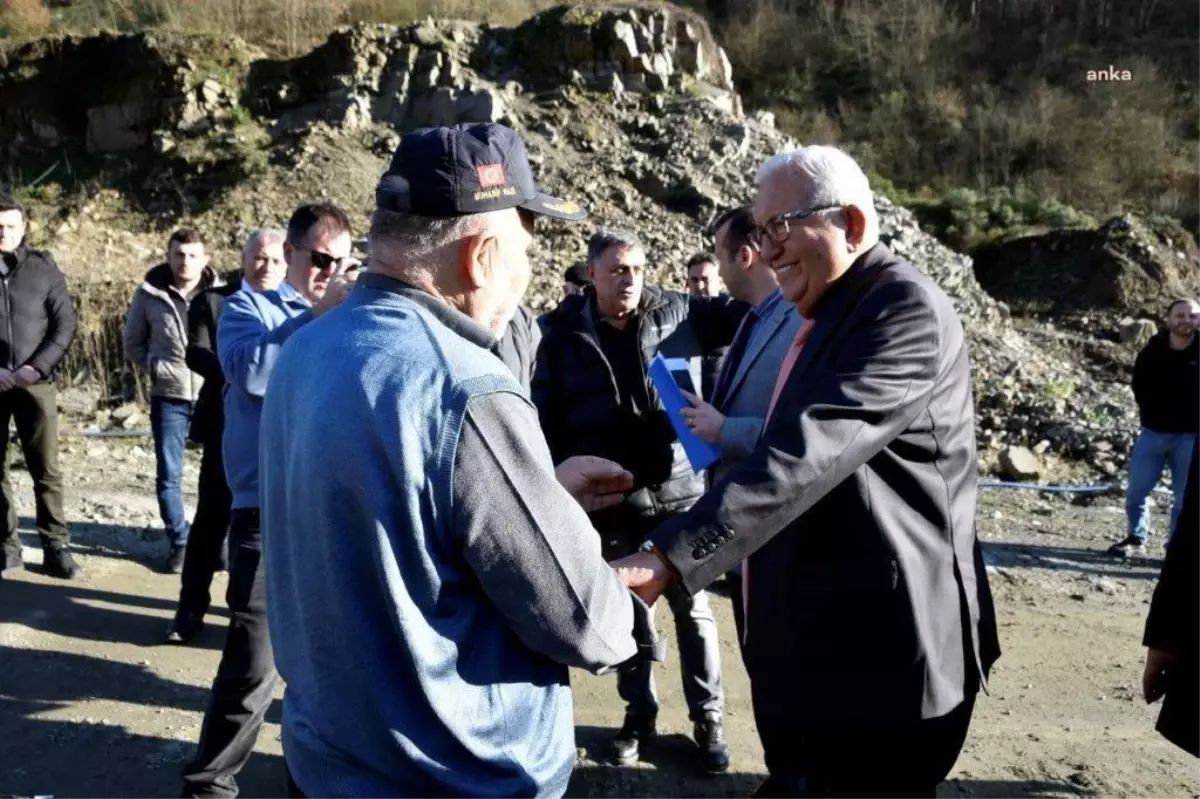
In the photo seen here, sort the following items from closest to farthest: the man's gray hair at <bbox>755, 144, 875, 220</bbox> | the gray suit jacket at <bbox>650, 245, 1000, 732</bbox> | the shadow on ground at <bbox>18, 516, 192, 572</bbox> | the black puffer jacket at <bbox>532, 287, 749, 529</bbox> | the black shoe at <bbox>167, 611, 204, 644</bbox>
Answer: the gray suit jacket at <bbox>650, 245, 1000, 732</bbox>
the man's gray hair at <bbox>755, 144, 875, 220</bbox>
the black puffer jacket at <bbox>532, 287, 749, 529</bbox>
the black shoe at <bbox>167, 611, 204, 644</bbox>
the shadow on ground at <bbox>18, 516, 192, 572</bbox>

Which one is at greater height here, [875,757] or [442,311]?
[442,311]

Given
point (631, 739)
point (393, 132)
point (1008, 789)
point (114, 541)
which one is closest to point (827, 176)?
point (631, 739)

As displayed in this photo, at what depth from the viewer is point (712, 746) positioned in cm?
421

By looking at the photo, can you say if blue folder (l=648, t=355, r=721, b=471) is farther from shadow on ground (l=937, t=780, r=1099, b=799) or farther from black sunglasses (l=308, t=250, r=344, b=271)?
shadow on ground (l=937, t=780, r=1099, b=799)

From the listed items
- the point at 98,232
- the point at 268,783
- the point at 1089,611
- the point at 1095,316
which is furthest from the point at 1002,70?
the point at 268,783

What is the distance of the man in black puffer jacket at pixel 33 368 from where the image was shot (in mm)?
5836

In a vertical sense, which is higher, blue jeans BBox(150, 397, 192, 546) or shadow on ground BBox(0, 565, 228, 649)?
blue jeans BBox(150, 397, 192, 546)

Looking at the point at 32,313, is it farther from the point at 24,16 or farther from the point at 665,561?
the point at 24,16

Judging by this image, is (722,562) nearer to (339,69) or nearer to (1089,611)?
(1089,611)

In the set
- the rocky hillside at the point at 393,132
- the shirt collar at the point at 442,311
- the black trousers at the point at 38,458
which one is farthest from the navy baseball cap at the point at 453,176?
the rocky hillside at the point at 393,132

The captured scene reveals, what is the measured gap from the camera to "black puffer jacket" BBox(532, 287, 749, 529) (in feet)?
14.2

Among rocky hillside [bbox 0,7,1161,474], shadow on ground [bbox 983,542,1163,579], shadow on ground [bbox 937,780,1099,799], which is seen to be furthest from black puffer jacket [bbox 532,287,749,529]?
rocky hillside [bbox 0,7,1161,474]

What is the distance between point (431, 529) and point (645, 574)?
0.67 meters

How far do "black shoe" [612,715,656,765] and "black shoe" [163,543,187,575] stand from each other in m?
3.36
